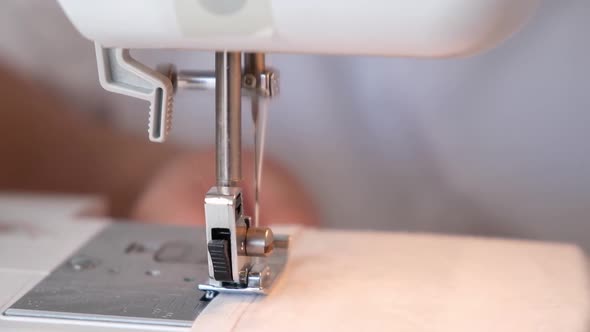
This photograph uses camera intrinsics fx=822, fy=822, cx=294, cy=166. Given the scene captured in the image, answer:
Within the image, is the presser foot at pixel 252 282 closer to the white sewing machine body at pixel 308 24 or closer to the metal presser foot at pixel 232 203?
the metal presser foot at pixel 232 203

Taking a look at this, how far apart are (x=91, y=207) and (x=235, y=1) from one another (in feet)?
2.04

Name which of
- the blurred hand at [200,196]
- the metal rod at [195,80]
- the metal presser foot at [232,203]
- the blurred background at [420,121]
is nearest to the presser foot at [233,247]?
the metal presser foot at [232,203]

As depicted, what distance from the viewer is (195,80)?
0.93 m

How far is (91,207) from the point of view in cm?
130

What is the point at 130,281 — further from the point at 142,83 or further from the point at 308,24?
the point at 308,24

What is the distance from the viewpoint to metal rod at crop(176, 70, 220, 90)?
93cm

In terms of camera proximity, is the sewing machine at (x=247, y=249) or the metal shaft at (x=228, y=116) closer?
the sewing machine at (x=247, y=249)

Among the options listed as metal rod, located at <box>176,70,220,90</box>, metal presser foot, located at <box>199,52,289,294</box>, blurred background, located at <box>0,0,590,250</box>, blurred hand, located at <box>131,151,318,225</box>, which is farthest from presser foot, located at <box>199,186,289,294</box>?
blurred background, located at <box>0,0,590,250</box>

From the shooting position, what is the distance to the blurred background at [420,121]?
57.2 inches

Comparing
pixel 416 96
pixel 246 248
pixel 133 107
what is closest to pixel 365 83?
pixel 416 96

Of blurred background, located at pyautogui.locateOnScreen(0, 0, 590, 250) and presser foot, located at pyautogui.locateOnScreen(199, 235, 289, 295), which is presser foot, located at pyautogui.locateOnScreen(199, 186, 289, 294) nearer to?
presser foot, located at pyautogui.locateOnScreen(199, 235, 289, 295)

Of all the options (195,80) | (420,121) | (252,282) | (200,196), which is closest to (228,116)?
(195,80)

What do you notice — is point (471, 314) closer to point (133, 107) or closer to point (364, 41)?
point (364, 41)

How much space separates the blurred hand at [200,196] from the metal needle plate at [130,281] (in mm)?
249
